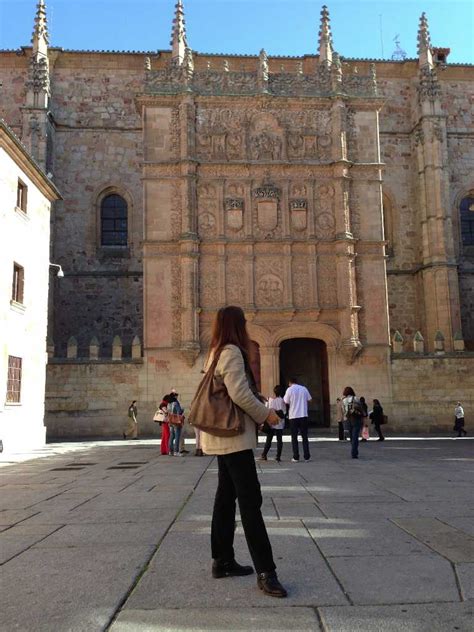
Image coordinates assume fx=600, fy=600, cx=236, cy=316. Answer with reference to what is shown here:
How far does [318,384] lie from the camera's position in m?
26.1

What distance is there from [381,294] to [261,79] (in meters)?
10.6

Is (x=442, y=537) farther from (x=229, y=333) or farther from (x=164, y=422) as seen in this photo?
(x=164, y=422)

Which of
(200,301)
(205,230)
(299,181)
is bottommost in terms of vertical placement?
(200,301)

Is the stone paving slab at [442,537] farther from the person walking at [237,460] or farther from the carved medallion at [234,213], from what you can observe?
the carved medallion at [234,213]

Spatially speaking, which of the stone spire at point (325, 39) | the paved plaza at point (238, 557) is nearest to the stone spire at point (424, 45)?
the stone spire at point (325, 39)

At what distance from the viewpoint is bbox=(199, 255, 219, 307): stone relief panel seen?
2441 centimetres

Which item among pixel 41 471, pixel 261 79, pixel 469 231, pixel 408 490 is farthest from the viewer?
pixel 469 231

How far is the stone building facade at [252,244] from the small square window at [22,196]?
6.19m

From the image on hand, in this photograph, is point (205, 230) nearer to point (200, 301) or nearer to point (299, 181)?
point (200, 301)

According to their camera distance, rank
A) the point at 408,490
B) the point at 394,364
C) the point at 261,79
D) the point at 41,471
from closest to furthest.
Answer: the point at 408,490, the point at 41,471, the point at 394,364, the point at 261,79

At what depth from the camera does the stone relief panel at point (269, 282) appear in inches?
965

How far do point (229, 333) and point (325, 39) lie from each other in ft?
89.7

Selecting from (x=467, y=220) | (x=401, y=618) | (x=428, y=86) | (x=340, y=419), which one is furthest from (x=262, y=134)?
(x=401, y=618)

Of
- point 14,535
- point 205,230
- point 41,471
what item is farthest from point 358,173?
point 14,535
